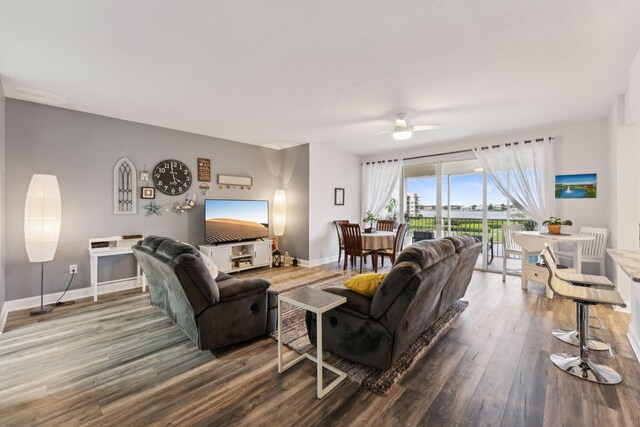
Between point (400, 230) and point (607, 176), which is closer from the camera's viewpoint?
point (607, 176)

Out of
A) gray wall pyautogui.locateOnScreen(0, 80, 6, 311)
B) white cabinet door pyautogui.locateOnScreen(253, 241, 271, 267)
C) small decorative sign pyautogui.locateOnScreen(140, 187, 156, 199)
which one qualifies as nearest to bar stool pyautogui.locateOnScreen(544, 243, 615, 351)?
white cabinet door pyautogui.locateOnScreen(253, 241, 271, 267)

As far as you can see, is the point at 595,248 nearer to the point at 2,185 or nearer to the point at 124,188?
the point at 124,188

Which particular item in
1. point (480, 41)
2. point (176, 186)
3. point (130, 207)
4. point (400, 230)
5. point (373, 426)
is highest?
point (480, 41)

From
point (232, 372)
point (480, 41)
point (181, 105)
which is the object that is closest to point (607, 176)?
point (480, 41)

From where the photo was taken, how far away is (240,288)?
95.0 inches

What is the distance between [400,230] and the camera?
16.4 feet

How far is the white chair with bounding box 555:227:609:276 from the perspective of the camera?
3.82 meters

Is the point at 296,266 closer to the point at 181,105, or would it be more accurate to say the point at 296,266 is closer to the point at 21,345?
the point at 181,105

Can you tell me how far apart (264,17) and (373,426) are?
266cm

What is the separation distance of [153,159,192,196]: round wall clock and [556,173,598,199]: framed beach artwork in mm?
6096

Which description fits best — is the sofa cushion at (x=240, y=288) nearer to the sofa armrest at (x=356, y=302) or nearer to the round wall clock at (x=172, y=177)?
the sofa armrest at (x=356, y=302)

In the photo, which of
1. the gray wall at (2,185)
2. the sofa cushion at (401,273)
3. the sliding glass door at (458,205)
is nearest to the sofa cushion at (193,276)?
the sofa cushion at (401,273)

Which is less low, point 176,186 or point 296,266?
point 176,186

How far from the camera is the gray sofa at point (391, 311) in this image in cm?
183
